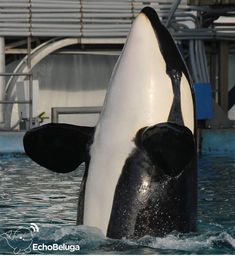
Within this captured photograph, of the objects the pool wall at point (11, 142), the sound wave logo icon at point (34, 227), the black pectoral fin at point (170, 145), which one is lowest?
the pool wall at point (11, 142)

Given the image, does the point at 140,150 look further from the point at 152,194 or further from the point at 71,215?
the point at 71,215

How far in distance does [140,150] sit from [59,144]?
54 cm

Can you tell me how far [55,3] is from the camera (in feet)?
58.3

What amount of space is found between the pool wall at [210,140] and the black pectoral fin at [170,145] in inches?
398

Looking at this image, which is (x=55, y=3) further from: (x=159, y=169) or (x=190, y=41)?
(x=159, y=169)

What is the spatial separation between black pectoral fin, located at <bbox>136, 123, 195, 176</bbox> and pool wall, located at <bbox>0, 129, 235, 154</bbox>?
398 inches

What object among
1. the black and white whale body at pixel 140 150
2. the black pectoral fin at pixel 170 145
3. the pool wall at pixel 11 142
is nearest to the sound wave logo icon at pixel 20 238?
the black and white whale body at pixel 140 150

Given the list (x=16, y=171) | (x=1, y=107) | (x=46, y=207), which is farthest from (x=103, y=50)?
(x=46, y=207)

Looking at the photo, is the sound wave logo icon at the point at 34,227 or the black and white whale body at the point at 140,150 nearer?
the black and white whale body at the point at 140,150

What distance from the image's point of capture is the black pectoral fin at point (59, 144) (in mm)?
5426

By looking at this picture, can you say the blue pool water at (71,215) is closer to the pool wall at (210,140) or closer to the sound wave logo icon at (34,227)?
the sound wave logo icon at (34,227)

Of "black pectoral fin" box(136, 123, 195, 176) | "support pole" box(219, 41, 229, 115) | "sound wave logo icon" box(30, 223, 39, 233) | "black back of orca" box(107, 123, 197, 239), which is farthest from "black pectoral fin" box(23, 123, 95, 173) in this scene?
"support pole" box(219, 41, 229, 115)

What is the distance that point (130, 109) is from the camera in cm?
526

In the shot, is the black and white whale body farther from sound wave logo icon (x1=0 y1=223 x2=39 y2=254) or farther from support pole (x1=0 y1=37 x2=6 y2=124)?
support pole (x1=0 y1=37 x2=6 y2=124)
